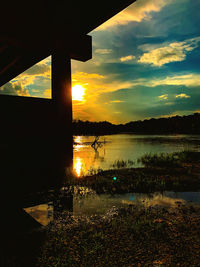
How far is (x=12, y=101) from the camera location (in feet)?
8.79

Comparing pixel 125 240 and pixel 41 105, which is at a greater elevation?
pixel 41 105

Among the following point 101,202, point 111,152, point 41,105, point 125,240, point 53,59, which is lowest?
point 111,152

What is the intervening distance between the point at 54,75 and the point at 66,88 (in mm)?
283

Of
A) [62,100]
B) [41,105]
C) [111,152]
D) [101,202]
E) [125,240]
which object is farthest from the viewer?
[111,152]

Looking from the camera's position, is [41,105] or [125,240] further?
[41,105]

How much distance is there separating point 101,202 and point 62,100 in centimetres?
211

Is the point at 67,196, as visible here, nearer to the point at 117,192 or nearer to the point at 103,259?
the point at 117,192

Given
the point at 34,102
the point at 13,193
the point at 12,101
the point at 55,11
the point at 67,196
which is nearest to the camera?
the point at 55,11

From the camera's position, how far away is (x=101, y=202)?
12.4 feet

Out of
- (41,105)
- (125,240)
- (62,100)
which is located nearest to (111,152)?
(62,100)

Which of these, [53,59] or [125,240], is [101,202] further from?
[53,59]

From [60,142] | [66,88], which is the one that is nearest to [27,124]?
[60,142]

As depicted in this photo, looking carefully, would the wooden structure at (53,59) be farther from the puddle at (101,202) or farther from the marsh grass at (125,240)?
the marsh grass at (125,240)

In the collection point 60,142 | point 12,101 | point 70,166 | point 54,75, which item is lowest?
point 70,166
